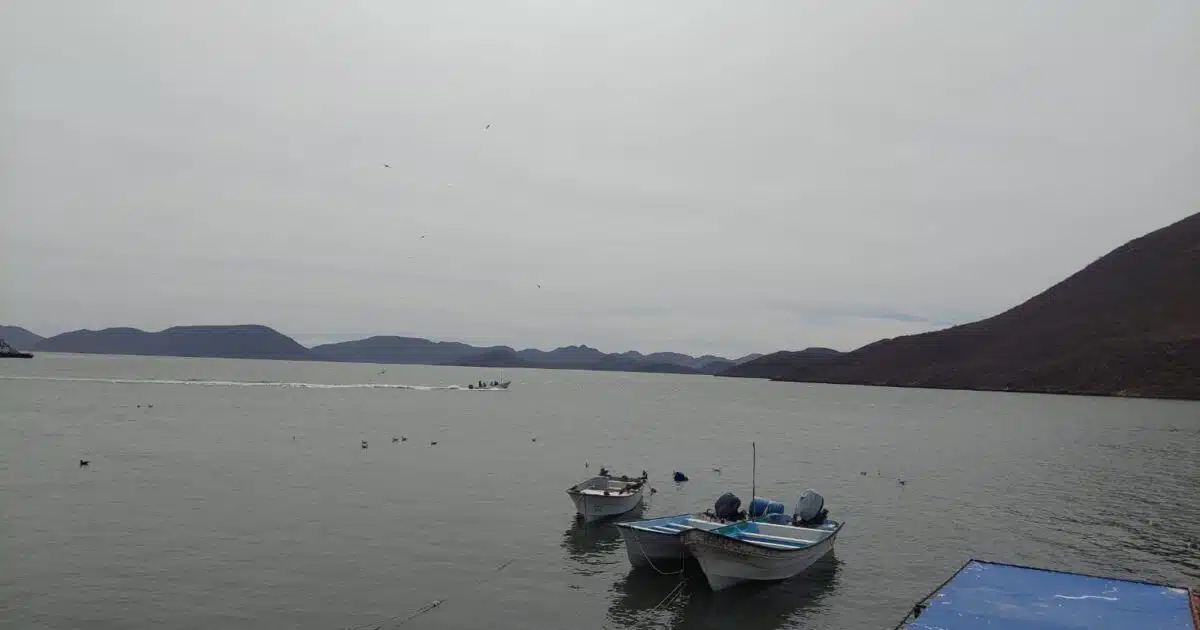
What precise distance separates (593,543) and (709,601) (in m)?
10.8

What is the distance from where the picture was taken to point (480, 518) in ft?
144

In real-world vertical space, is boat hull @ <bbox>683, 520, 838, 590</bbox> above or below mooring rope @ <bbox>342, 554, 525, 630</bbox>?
above

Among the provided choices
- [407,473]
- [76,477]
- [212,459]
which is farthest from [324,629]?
[212,459]

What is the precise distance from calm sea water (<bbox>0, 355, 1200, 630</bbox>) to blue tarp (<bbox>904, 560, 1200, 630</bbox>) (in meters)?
4.87

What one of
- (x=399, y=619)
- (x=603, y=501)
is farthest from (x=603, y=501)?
(x=399, y=619)

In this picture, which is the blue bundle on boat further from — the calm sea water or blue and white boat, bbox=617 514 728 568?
blue and white boat, bbox=617 514 728 568

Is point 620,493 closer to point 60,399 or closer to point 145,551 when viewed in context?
point 145,551

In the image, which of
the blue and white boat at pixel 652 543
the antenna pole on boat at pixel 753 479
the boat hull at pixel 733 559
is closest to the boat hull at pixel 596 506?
the antenna pole on boat at pixel 753 479

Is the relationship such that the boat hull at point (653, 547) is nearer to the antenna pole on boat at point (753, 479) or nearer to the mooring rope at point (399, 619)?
the antenna pole on boat at point (753, 479)

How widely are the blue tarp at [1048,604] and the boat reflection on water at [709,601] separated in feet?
22.0

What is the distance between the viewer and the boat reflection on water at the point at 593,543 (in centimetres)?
3531

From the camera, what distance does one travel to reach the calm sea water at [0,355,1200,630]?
93.7ft

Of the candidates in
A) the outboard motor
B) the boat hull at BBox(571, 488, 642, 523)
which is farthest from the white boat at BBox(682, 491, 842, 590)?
the boat hull at BBox(571, 488, 642, 523)

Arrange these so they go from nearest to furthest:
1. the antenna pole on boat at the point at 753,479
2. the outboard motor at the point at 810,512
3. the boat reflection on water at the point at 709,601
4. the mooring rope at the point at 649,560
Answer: the boat reflection on water at the point at 709,601 < the mooring rope at the point at 649,560 < the outboard motor at the point at 810,512 < the antenna pole on boat at the point at 753,479
